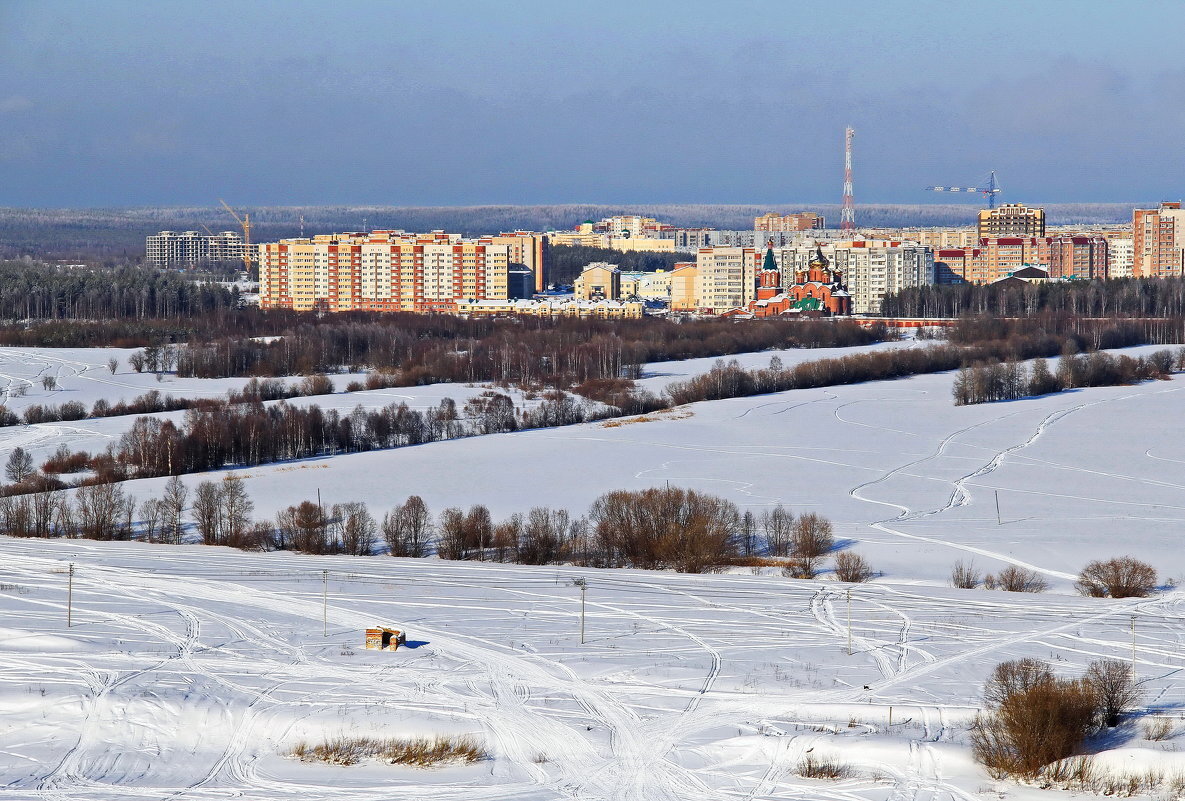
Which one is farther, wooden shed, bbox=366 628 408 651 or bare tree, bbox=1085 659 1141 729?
wooden shed, bbox=366 628 408 651

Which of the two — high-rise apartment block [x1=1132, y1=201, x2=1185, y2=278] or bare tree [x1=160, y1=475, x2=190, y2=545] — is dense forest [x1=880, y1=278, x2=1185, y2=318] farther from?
bare tree [x1=160, y1=475, x2=190, y2=545]

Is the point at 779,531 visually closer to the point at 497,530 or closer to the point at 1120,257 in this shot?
the point at 497,530

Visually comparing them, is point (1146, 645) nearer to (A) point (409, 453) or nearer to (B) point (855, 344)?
(A) point (409, 453)

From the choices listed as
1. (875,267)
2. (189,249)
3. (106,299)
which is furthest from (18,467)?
(189,249)

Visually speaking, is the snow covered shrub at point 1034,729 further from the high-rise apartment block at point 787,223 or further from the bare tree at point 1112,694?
the high-rise apartment block at point 787,223

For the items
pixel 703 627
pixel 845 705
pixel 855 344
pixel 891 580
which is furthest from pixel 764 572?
pixel 855 344

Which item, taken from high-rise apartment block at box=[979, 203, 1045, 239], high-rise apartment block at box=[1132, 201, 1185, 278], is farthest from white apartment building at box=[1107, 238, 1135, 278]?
high-rise apartment block at box=[979, 203, 1045, 239]
